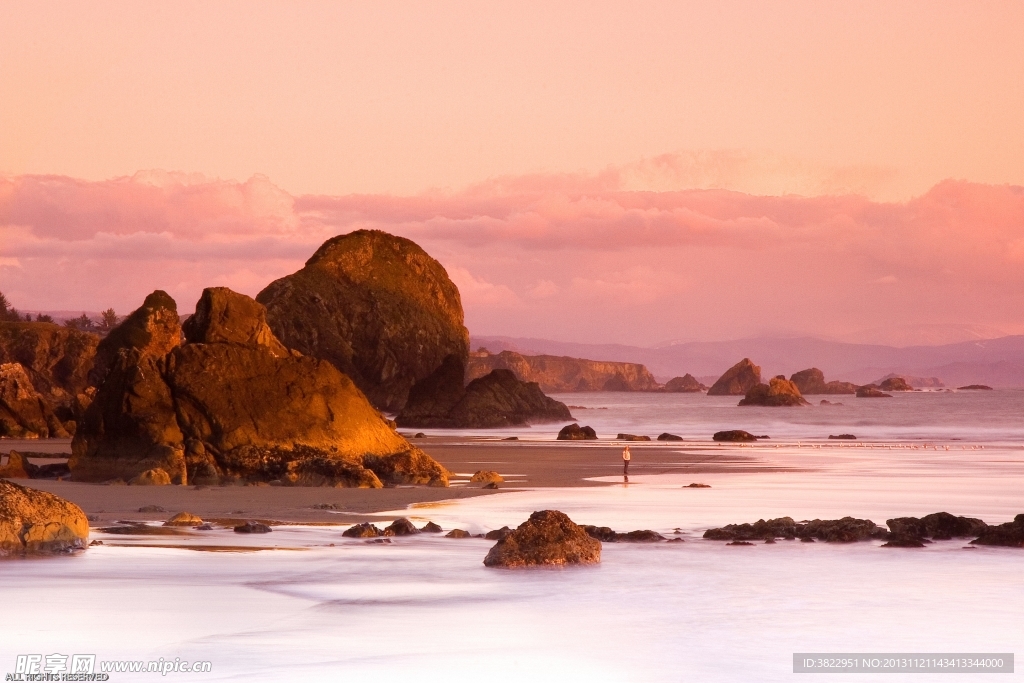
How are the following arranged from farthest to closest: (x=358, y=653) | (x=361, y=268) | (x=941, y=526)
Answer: (x=361, y=268)
(x=941, y=526)
(x=358, y=653)

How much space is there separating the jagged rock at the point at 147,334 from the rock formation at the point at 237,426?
204cm

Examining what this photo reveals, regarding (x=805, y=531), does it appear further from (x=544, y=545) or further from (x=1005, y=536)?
(x=544, y=545)

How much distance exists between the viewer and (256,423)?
26734 millimetres

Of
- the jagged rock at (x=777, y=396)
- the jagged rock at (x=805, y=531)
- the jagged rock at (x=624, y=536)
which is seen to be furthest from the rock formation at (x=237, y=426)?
the jagged rock at (x=777, y=396)

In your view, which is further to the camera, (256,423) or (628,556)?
(256,423)

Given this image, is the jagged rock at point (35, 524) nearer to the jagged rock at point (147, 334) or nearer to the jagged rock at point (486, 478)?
the jagged rock at point (486, 478)

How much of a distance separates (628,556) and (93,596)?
21.2 ft

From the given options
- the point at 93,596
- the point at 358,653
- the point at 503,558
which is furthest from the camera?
the point at 503,558

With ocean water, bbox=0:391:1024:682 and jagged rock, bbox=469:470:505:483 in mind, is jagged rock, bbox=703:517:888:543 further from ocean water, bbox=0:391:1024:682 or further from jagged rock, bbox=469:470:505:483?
jagged rock, bbox=469:470:505:483

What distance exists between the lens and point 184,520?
18.5m

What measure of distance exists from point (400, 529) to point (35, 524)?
15.7 ft

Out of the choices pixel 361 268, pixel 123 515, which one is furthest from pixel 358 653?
pixel 361 268

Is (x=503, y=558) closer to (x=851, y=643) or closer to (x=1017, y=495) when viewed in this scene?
(x=851, y=643)

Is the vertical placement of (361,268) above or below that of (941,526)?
above
